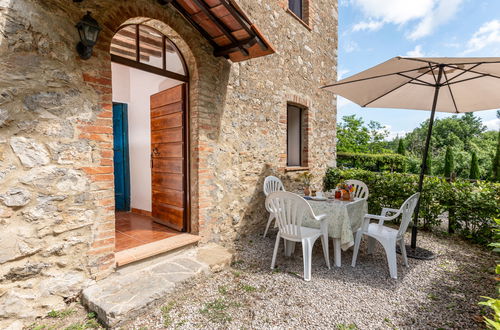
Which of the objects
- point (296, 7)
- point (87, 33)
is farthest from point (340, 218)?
point (296, 7)

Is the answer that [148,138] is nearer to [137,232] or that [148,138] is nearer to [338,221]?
[137,232]

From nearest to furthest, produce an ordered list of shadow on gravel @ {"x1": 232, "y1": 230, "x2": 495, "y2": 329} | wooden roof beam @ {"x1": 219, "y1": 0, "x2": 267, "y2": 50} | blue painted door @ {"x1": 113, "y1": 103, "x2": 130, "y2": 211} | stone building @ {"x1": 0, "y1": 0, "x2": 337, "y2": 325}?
stone building @ {"x1": 0, "y1": 0, "x2": 337, "y2": 325}
shadow on gravel @ {"x1": 232, "y1": 230, "x2": 495, "y2": 329}
wooden roof beam @ {"x1": 219, "y1": 0, "x2": 267, "y2": 50}
blue painted door @ {"x1": 113, "y1": 103, "x2": 130, "y2": 211}

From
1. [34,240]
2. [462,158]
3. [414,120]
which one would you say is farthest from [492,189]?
[414,120]

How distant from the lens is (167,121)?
3.80 meters

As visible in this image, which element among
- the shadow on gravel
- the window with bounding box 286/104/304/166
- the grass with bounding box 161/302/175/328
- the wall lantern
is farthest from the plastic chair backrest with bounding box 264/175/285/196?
the wall lantern

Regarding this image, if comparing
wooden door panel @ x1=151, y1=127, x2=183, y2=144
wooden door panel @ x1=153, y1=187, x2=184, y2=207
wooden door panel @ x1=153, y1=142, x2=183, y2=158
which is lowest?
wooden door panel @ x1=153, y1=187, x2=184, y2=207

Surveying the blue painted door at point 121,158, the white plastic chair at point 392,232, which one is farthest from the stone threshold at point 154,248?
the blue painted door at point 121,158

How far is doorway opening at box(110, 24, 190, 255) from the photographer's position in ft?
10.1

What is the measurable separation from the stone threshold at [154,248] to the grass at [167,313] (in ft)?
2.15

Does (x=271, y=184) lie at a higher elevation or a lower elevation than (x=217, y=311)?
higher

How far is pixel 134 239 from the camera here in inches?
130

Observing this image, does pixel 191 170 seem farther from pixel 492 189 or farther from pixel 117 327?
pixel 492 189

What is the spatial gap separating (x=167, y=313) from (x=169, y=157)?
2.21 meters

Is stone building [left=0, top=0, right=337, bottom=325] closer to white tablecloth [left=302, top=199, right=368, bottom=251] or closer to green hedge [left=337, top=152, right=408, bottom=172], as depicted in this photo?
white tablecloth [left=302, top=199, right=368, bottom=251]
